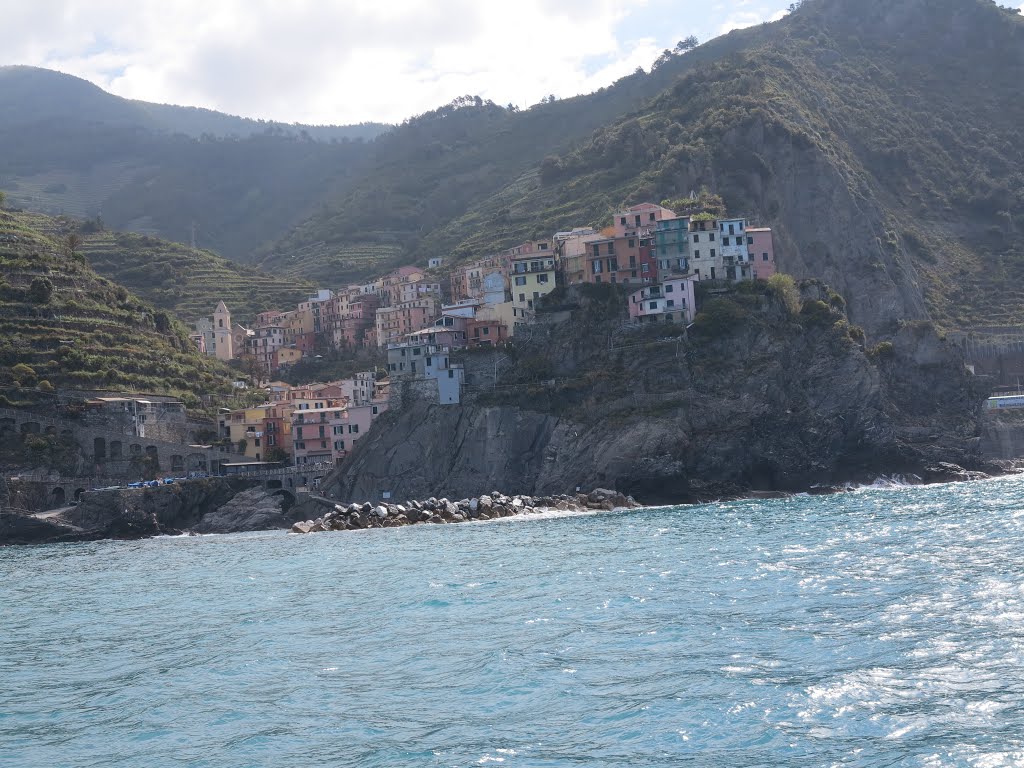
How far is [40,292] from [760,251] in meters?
57.9

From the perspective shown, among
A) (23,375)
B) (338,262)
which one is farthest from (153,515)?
(338,262)

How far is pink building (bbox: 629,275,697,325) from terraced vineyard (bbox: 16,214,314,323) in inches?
2715

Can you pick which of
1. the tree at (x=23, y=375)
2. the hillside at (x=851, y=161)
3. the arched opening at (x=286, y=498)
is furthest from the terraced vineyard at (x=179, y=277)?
the arched opening at (x=286, y=498)

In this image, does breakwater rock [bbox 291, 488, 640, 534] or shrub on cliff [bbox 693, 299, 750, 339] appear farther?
shrub on cliff [bbox 693, 299, 750, 339]

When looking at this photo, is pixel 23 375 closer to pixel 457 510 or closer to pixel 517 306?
pixel 517 306

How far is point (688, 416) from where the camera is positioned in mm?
77000

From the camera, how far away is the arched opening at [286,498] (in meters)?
86.0

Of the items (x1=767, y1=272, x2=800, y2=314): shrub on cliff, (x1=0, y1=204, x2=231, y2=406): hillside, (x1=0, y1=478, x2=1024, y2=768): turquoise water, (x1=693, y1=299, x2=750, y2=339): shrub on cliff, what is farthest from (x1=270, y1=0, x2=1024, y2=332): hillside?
(x1=0, y1=478, x2=1024, y2=768): turquoise water

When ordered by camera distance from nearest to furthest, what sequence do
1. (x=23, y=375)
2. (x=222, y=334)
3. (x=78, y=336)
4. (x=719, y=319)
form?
→ (x=719, y=319) < (x=23, y=375) < (x=78, y=336) < (x=222, y=334)

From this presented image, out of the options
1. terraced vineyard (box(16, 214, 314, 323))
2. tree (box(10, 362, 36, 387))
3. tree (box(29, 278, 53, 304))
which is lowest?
tree (box(10, 362, 36, 387))

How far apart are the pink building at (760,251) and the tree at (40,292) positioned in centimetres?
5670

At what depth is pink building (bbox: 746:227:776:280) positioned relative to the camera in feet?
296

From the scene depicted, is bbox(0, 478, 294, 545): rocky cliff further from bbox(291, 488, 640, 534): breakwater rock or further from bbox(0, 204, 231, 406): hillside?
bbox(0, 204, 231, 406): hillside

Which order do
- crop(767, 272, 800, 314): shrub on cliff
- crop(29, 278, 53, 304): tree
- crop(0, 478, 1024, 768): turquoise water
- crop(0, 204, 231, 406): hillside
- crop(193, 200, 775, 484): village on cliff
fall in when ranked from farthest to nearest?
1. crop(29, 278, 53, 304): tree
2. crop(0, 204, 231, 406): hillside
3. crop(193, 200, 775, 484): village on cliff
4. crop(767, 272, 800, 314): shrub on cliff
5. crop(0, 478, 1024, 768): turquoise water
